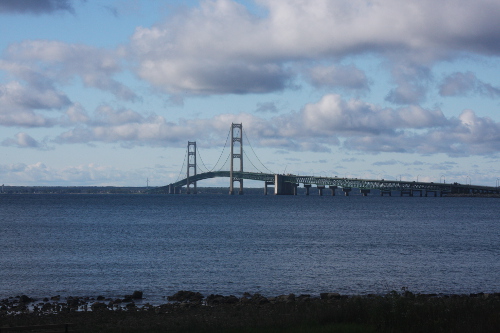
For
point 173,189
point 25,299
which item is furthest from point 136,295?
point 173,189

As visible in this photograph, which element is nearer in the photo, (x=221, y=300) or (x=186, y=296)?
(x=221, y=300)

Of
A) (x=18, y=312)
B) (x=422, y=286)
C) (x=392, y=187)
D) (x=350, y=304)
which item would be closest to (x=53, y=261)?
(x=18, y=312)

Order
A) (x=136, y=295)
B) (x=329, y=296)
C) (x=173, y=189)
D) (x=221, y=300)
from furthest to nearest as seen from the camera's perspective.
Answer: (x=173, y=189) → (x=136, y=295) → (x=329, y=296) → (x=221, y=300)

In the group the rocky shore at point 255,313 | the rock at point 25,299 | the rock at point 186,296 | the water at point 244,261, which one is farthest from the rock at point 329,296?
the rock at point 25,299

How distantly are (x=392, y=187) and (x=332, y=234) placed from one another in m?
111

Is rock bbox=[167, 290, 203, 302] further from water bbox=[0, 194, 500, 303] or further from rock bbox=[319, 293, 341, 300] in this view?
rock bbox=[319, 293, 341, 300]

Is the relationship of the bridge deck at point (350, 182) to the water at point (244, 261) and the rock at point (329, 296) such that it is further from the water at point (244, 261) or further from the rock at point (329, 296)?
the rock at point (329, 296)

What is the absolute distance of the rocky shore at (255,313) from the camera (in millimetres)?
12688

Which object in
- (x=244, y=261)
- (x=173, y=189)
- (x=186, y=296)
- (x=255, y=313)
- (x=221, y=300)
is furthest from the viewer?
(x=173, y=189)

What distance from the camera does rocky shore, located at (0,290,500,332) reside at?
12688 millimetres

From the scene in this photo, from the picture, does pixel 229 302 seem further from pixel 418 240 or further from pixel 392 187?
pixel 392 187

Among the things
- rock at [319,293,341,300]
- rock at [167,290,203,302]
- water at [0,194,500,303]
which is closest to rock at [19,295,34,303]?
water at [0,194,500,303]

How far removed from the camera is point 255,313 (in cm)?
1653

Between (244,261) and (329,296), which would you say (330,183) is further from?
(329,296)
